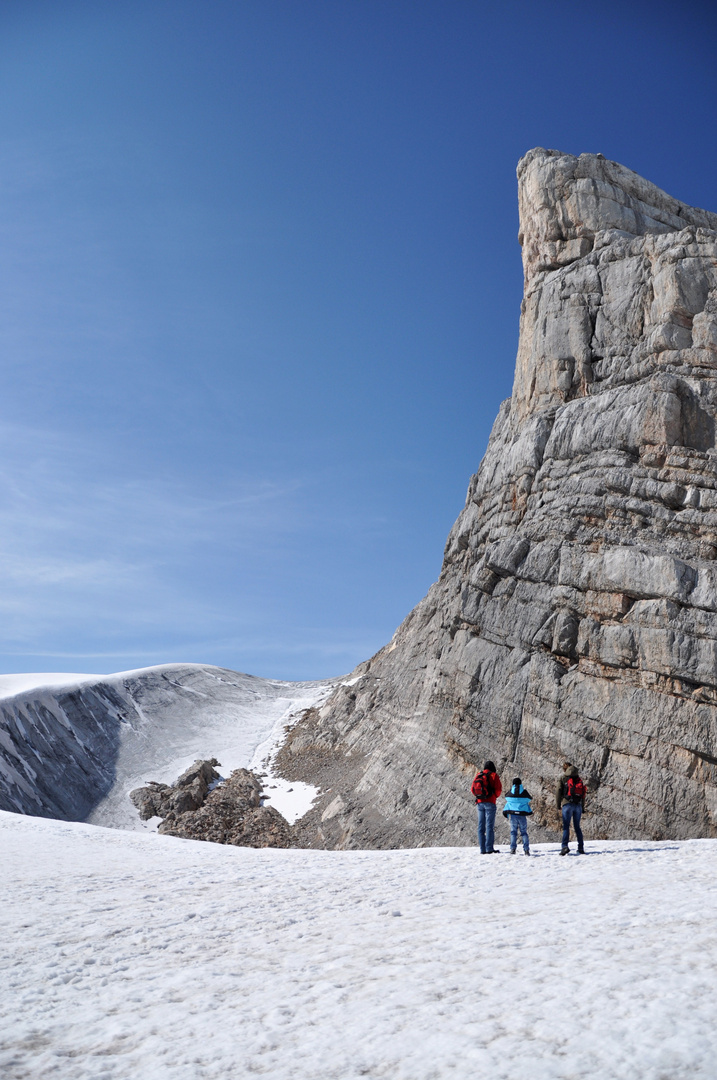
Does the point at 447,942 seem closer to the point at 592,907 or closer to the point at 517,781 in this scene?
the point at 592,907

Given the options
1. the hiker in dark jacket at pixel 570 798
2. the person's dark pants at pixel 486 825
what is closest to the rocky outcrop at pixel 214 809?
the person's dark pants at pixel 486 825

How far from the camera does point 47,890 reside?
35.1 feet

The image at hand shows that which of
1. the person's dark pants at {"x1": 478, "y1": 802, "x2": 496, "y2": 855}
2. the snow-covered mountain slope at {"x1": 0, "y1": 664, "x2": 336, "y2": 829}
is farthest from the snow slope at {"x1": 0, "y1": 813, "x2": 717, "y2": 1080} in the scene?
the snow-covered mountain slope at {"x1": 0, "y1": 664, "x2": 336, "y2": 829}

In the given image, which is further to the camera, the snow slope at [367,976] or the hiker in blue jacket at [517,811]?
the hiker in blue jacket at [517,811]

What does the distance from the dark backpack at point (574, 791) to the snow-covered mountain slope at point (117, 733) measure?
70.5ft

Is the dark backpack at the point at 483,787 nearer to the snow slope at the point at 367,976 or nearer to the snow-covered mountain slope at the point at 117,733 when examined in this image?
the snow slope at the point at 367,976

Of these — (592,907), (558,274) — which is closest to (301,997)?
(592,907)

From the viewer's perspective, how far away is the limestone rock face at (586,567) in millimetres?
20188

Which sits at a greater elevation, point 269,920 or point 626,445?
point 626,445

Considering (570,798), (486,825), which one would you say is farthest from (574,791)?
(486,825)

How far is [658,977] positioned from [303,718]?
159ft

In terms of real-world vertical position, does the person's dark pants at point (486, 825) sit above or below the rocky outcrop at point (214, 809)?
above

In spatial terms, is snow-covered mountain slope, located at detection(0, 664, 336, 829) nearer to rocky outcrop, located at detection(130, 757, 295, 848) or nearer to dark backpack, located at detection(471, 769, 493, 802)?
rocky outcrop, located at detection(130, 757, 295, 848)

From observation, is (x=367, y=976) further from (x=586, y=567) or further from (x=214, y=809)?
(x=214, y=809)
